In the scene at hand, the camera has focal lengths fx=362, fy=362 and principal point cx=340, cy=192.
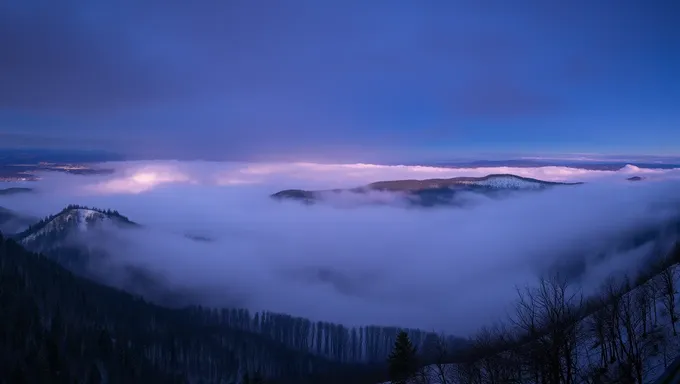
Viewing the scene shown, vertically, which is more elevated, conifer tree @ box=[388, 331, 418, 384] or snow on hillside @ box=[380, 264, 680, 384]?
snow on hillside @ box=[380, 264, 680, 384]

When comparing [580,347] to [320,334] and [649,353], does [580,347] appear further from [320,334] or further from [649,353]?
[320,334]

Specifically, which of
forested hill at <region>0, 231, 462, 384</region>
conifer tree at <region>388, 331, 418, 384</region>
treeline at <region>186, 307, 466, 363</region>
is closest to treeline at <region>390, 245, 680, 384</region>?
conifer tree at <region>388, 331, 418, 384</region>

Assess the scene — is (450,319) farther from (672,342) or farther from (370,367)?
(672,342)

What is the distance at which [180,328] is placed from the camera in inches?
5276

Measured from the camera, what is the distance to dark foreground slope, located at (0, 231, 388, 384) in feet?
232

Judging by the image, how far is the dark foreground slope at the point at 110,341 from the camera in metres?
70.7

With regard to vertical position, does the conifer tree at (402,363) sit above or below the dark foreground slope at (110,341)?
above

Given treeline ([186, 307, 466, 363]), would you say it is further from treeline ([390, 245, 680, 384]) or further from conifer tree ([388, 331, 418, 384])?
treeline ([390, 245, 680, 384])

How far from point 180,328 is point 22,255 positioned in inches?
2146

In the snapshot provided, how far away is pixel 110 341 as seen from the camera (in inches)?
3526

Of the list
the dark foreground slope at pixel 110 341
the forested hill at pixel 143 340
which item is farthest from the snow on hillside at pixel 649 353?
the dark foreground slope at pixel 110 341

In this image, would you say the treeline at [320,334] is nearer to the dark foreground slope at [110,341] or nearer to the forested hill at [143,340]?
the forested hill at [143,340]

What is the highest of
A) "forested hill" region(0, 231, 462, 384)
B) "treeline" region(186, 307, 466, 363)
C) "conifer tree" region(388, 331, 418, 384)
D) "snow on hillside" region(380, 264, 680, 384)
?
"snow on hillside" region(380, 264, 680, 384)

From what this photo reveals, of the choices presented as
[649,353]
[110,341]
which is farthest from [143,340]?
[649,353]
